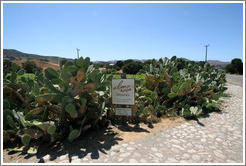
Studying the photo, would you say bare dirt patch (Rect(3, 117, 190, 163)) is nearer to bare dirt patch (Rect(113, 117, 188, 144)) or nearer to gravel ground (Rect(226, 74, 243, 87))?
bare dirt patch (Rect(113, 117, 188, 144))

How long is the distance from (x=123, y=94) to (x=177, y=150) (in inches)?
60.5

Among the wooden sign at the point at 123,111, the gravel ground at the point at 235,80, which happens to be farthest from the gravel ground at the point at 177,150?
the gravel ground at the point at 235,80

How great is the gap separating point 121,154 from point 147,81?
9.84ft

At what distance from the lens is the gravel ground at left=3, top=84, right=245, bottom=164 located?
2.33 m

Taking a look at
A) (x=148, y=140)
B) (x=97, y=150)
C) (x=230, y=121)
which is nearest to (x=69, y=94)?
(x=97, y=150)

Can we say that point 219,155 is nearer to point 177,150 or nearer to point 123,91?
point 177,150

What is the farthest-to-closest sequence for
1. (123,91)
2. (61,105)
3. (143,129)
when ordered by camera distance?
1. (123,91)
2. (143,129)
3. (61,105)

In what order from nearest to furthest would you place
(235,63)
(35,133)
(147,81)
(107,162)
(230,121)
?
(107,162)
(35,133)
(230,121)
(147,81)
(235,63)

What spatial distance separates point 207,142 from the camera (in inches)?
113

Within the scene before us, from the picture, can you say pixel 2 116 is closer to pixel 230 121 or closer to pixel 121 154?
pixel 121 154

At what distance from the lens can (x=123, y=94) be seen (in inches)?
143

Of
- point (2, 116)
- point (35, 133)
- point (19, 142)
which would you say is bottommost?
point (19, 142)

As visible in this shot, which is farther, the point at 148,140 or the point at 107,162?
the point at 148,140

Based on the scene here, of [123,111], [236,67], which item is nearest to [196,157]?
[123,111]
